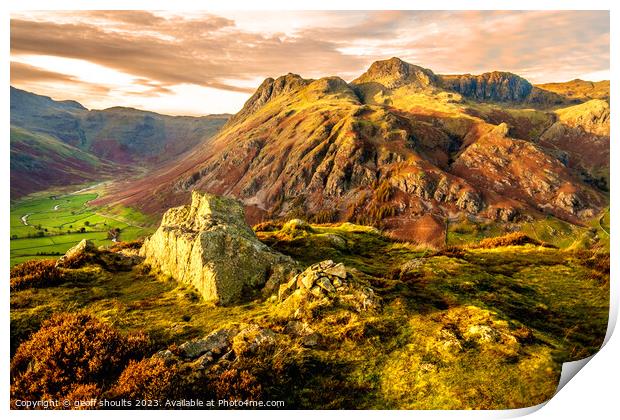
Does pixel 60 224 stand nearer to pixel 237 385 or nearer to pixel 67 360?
pixel 67 360

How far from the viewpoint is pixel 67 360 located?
9578mm

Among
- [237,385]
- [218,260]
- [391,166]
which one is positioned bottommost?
[237,385]

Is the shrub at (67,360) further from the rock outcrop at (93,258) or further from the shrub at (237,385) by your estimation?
the rock outcrop at (93,258)

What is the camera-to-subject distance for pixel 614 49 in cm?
1791

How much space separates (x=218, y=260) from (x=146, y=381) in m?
4.32

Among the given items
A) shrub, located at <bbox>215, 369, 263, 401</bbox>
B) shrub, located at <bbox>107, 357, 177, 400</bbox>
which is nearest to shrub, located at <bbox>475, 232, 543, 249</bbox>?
shrub, located at <bbox>215, 369, 263, 401</bbox>

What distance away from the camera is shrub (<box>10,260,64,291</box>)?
1272 centimetres

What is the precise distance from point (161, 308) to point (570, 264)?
16.1 m

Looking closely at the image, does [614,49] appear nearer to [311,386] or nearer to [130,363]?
[311,386]

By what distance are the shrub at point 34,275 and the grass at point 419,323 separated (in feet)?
1.42

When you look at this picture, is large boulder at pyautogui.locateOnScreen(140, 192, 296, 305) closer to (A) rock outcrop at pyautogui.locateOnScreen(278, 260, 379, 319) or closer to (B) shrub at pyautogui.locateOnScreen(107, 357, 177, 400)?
(A) rock outcrop at pyautogui.locateOnScreen(278, 260, 379, 319)

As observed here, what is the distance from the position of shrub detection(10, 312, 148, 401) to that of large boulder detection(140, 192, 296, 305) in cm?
297

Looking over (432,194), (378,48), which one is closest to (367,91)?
(432,194)

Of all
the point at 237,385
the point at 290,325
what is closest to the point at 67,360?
the point at 237,385
